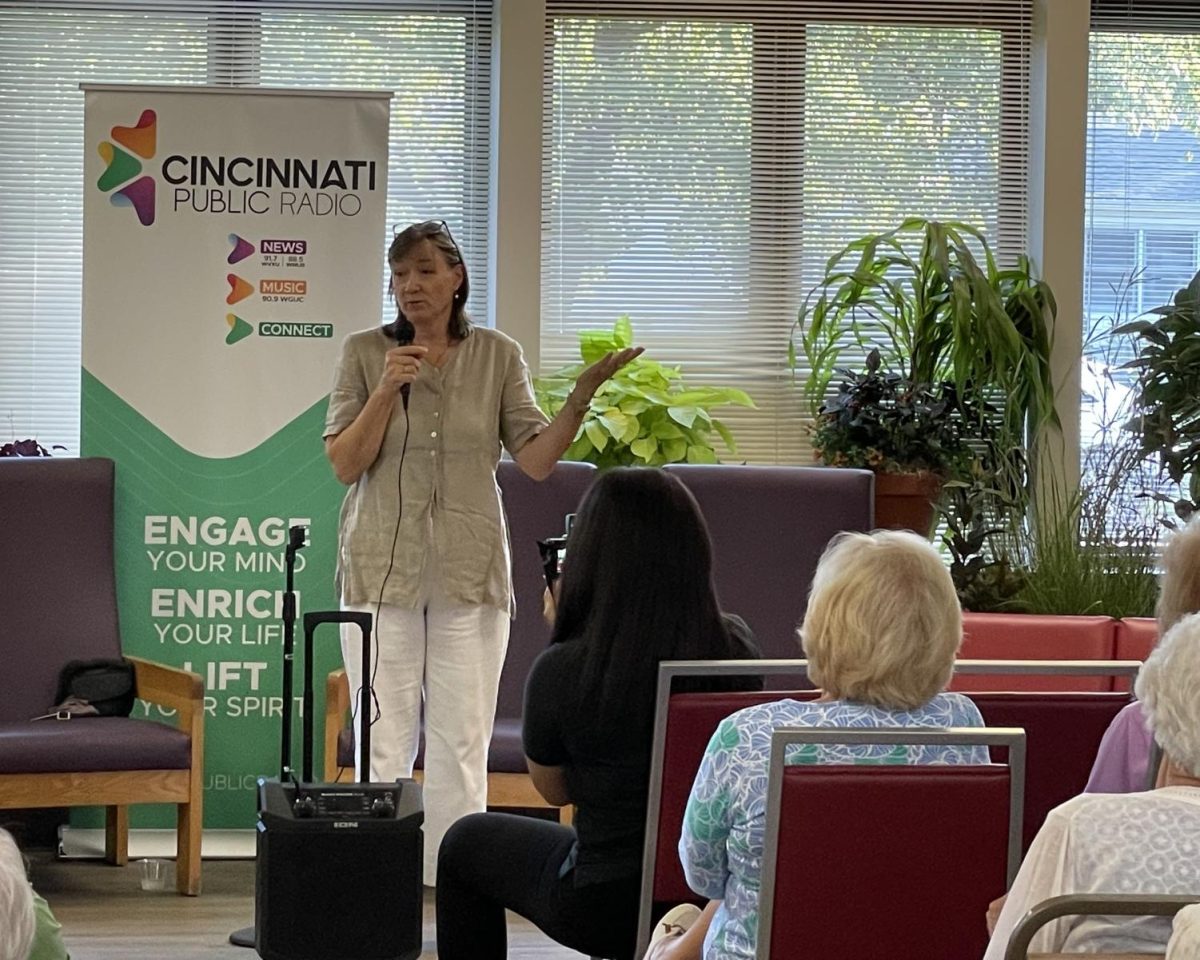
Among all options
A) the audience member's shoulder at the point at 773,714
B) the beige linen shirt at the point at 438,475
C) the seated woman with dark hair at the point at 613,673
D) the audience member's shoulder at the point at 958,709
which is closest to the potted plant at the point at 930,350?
the beige linen shirt at the point at 438,475

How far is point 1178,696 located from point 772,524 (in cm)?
320

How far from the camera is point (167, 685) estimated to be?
4438mm

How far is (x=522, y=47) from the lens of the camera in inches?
216

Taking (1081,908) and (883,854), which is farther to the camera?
(883,854)

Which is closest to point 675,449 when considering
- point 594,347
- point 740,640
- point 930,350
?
point 594,347

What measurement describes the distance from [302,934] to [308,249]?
78.5 inches

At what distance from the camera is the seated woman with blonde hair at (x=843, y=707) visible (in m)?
2.11

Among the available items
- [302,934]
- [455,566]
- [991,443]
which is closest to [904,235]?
[991,443]

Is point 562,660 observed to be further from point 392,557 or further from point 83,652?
point 83,652

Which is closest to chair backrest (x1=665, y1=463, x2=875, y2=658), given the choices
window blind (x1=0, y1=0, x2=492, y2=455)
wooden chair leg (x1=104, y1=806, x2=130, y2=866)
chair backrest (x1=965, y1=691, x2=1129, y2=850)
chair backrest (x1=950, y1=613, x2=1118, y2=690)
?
chair backrest (x1=950, y1=613, x2=1118, y2=690)

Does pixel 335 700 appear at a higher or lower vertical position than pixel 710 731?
lower

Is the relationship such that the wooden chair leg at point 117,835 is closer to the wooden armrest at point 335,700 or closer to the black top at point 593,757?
the wooden armrest at point 335,700

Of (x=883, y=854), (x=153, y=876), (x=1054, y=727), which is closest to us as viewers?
(x=883, y=854)

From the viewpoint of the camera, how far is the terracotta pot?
16.9 ft
